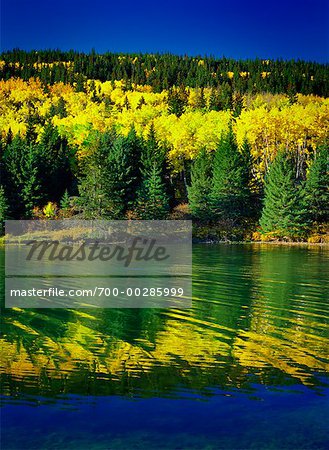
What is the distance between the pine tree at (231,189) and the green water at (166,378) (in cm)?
3942

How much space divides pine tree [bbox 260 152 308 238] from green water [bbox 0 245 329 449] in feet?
118

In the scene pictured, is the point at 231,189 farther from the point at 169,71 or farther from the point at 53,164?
the point at 169,71

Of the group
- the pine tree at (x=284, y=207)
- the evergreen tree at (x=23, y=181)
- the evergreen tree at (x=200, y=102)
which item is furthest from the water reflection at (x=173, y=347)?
the evergreen tree at (x=200, y=102)

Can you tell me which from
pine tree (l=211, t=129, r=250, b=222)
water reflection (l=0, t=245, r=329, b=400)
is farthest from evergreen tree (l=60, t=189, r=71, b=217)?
water reflection (l=0, t=245, r=329, b=400)

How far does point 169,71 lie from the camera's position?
493 feet

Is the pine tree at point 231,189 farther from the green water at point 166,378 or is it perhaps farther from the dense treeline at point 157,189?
the green water at point 166,378

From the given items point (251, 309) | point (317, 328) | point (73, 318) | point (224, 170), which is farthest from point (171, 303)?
point (224, 170)

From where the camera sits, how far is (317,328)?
43.1 ft

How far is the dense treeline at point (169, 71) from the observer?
13900 centimetres

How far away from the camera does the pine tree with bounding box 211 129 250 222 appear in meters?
55.2

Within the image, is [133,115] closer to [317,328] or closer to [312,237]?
[312,237]

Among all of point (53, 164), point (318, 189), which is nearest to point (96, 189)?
point (53, 164)

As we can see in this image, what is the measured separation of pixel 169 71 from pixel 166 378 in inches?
5870

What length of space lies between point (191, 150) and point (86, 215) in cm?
2371
